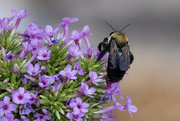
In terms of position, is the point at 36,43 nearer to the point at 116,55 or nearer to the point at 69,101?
the point at 69,101

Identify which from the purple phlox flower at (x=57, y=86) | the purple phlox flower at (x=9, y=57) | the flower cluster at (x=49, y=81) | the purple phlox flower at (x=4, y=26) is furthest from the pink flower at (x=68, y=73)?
the purple phlox flower at (x=4, y=26)

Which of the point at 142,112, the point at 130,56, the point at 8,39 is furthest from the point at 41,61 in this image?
the point at 142,112

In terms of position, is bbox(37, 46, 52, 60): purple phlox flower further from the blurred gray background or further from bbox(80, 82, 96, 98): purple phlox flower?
the blurred gray background

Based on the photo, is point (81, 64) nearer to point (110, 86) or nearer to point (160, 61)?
point (110, 86)

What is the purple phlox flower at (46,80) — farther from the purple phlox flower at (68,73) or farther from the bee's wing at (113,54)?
the bee's wing at (113,54)

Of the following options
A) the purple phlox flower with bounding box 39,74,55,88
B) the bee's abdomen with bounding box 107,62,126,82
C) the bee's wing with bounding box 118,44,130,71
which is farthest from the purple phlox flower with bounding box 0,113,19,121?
the bee's wing with bounding box 118,44,130,71

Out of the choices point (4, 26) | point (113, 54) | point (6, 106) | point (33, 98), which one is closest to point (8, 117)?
point (6, 106)
